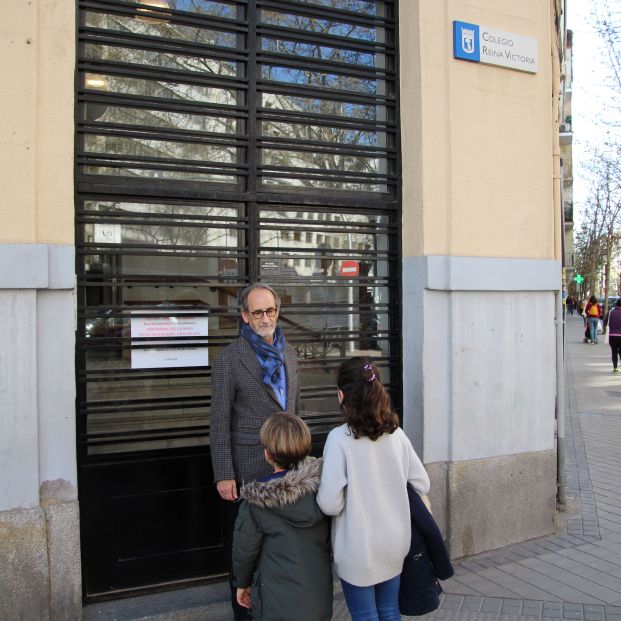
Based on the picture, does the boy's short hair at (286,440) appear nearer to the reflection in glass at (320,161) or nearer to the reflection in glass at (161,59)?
the reflection in glass at (320,161)

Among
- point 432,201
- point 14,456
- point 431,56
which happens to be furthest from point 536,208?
point 14,456

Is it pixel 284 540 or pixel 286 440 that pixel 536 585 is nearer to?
pixel 284 540

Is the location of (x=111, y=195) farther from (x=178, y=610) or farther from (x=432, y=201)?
(x=178, y=610)

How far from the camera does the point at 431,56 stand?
4723mm

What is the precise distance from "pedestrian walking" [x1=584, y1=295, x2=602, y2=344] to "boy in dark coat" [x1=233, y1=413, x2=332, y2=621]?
81.2 feet

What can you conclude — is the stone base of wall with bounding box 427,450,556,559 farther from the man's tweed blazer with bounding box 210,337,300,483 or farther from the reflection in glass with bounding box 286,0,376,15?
Result: the reflection in glass with bounding box 286,0,376,15

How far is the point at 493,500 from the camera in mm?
4879

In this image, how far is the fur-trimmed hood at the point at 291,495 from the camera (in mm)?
2508

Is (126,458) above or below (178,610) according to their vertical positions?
above

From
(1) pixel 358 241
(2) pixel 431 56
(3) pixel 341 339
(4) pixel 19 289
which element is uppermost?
(2) pixel 431 56

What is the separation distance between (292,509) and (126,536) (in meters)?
1.90

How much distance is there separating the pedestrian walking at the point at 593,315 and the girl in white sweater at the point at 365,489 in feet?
80.4

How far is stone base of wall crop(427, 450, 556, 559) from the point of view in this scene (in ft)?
15.4

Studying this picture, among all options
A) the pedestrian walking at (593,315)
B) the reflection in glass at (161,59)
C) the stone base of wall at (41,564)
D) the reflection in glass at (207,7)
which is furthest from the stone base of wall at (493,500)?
the pedestrian walking at (593,315)
